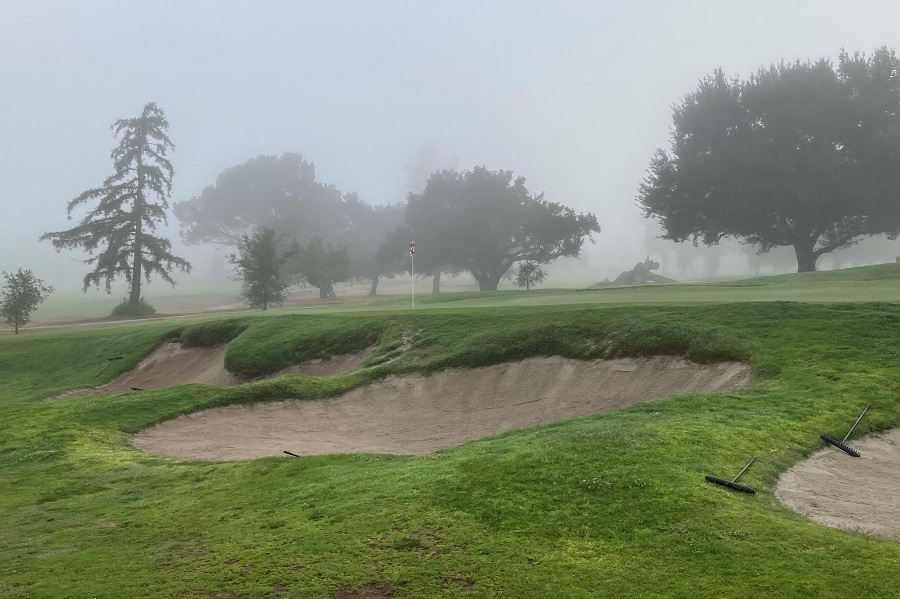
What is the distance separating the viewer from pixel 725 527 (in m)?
7.47

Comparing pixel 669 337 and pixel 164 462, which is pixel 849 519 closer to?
pixel 669 337

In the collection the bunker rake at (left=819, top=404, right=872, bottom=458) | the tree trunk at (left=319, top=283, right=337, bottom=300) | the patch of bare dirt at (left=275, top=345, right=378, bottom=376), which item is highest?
the tree trunk at (left=319, top=283, right=337, bottom=300)

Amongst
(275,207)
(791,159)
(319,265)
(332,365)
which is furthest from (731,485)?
(275,207)

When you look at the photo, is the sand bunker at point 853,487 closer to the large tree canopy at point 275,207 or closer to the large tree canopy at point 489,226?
the large tree canopy at point 489,226

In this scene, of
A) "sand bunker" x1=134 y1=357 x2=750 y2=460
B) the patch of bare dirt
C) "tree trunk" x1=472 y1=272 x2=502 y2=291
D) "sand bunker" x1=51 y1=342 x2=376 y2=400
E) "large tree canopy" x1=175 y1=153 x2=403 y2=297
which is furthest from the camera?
"large tree canopy" x1=175 y1=153 x2=403 y2=297

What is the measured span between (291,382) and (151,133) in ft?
189

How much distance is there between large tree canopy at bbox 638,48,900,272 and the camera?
5019 centimetres

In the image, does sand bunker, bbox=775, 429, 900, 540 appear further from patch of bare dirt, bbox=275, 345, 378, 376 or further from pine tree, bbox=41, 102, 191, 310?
pine tree, bbox=41, 102, 191, 310

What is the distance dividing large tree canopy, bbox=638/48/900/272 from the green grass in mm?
37668

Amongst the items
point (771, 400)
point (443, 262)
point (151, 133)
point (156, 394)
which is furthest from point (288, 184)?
point (771, 400)

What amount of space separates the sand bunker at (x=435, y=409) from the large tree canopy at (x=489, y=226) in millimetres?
61944

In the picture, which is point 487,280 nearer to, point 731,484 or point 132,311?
point 132,311

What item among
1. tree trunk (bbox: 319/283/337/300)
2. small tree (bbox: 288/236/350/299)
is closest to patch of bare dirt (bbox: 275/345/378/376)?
small tree (bbox: 288/236/350/299)

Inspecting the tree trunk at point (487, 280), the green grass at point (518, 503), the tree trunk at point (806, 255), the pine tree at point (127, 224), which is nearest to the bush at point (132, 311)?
the pine tree at point (127, 224)
